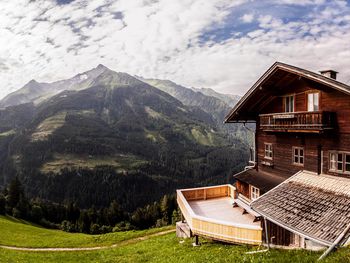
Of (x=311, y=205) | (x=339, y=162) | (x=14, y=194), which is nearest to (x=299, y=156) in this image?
(x=339, y=162)

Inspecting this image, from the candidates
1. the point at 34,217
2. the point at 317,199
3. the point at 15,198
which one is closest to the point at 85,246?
the point at 317,199

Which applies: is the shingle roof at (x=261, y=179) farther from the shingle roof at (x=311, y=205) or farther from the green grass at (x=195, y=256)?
the green grass at (x=195, y=256)

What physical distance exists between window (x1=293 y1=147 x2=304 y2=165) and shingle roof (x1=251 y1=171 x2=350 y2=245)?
3.90 feet

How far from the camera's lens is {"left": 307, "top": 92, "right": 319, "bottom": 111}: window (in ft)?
75.5

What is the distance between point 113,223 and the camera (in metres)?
124

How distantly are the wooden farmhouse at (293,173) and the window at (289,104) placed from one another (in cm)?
9

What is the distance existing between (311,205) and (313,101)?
8.59m

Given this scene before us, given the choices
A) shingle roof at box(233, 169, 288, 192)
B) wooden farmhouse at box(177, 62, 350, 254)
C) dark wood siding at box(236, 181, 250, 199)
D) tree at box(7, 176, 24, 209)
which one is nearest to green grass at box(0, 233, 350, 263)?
wooden farmhouse at box(177, 62, 350, 254)

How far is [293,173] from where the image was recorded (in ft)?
82.7

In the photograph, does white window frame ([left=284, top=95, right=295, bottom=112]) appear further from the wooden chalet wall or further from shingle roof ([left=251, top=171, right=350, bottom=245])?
shingle roof ([left=251, top=171, right=350, bottom=245])

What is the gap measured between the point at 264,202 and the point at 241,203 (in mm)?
7464

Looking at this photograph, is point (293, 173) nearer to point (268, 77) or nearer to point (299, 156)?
point (299, 156)

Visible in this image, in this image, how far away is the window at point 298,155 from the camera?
24.6 meters

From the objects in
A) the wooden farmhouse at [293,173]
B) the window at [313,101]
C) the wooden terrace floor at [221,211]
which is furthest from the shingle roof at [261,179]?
the window at [313,101]
